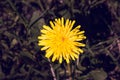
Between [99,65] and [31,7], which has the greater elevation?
[31,7]

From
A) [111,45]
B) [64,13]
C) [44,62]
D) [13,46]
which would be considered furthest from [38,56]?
[111,45]

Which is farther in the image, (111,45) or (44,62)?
(111,45)

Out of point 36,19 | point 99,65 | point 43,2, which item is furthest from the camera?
point 43,2

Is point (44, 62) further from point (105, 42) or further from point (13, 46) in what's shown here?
point (105, 42)

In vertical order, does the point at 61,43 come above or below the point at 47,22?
below

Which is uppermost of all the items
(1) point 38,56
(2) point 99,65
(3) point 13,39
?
(3) point 13,39

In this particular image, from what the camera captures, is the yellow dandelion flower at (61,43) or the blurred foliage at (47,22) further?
the blurred foliage at (47,22)

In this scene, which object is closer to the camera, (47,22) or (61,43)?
(61,43)

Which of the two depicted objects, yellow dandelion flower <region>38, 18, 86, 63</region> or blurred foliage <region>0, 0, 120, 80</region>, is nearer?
yellow dandelion flower <region>38, 18, 86, 63</region>
